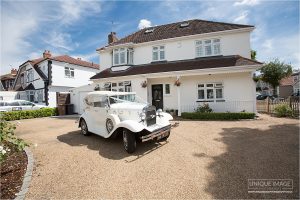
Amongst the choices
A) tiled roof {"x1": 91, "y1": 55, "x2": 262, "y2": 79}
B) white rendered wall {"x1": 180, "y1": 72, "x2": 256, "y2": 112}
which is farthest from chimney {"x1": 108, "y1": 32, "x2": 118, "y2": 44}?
white rendered wall {"x1": 180, "y1": 72, "x2": 256, "y2": 112}

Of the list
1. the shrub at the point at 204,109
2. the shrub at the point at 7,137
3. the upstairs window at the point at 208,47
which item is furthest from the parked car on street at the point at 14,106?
the upstairs window at the point at 208,47

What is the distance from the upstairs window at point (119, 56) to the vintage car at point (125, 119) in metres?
10.6

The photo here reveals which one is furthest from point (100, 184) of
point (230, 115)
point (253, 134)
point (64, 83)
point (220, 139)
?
point (64, 83)

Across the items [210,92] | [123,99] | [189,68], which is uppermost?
[189,68]

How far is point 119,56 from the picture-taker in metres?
18.7

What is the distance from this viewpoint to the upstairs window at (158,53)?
17.8 metres

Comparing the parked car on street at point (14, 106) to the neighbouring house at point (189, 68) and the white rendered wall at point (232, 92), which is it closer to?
the neighbouring house at point (189, 68)

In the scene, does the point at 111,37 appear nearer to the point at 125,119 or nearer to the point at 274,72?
the point at 125,119

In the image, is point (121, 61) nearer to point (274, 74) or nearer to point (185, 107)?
point (185, 107)

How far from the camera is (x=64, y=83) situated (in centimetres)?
2502

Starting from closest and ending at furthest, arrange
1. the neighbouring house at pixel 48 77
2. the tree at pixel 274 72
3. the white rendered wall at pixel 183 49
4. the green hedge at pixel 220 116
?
the green hedge at pixel 220 116
the white rendered wall at pixel 183 49
the neighbouring house at pixel 48 77
the tree at pixel 274 72

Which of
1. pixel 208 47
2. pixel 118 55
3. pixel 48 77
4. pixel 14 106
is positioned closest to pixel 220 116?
pixel 208 47

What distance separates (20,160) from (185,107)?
12.0 m

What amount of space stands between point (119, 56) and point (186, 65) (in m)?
7.01
